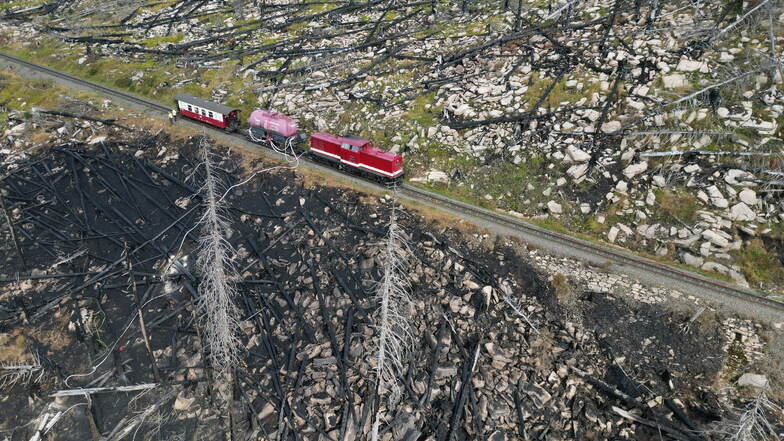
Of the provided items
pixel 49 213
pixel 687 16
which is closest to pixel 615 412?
pixel 687 16

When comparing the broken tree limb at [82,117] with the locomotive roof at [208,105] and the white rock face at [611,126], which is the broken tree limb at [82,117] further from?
the white rock face at [611,126]

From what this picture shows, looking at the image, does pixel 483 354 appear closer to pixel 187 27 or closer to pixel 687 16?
pixel 687 16

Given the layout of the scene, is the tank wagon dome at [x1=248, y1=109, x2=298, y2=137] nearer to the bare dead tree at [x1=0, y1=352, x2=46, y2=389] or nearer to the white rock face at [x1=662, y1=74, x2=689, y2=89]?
the bare dead tree at [x1=0, y1=352, x2=46, y2=389]

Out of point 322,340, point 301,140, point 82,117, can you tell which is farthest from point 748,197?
point 82,117

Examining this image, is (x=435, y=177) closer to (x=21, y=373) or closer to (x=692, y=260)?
(x=692, y=260)

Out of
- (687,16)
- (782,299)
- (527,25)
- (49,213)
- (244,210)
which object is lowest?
(49,213)

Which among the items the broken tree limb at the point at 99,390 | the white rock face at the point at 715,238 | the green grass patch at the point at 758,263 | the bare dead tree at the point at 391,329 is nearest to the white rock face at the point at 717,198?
the white rock face at the point at 715,238
